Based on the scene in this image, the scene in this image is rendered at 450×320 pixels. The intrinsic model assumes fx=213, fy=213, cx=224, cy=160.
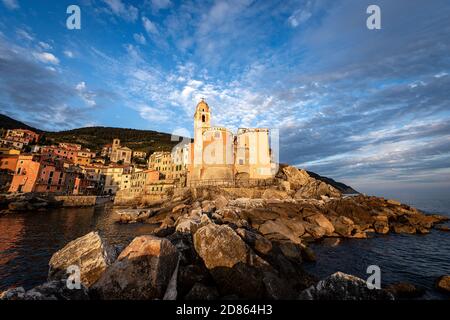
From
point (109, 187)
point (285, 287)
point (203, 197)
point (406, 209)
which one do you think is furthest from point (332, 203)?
point (109, 187)

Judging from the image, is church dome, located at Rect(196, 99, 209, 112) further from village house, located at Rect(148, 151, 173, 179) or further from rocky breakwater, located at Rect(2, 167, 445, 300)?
rocky breakwater, located at Rect(2, 167, 445, 300)

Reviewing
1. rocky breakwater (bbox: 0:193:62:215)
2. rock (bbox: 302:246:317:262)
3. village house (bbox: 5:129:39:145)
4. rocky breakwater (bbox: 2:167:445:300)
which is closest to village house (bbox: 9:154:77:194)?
rocky breakwater (bbox: 0:193:62:215)

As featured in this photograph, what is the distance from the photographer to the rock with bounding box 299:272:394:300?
5.46 m

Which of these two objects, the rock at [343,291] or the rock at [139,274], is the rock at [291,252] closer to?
the rock at [343,291]

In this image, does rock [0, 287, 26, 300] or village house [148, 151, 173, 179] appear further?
village house [148, 151, 173, 179]

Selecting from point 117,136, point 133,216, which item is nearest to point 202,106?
point 133,216

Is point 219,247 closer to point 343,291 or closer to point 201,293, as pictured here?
point 201,293

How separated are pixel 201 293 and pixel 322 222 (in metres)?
22.0

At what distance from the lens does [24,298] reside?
15.5ft

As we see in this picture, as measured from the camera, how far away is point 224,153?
5391 cm

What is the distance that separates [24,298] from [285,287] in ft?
23.7

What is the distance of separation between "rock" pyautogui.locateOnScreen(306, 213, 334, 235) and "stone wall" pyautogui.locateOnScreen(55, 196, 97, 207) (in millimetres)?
56514
